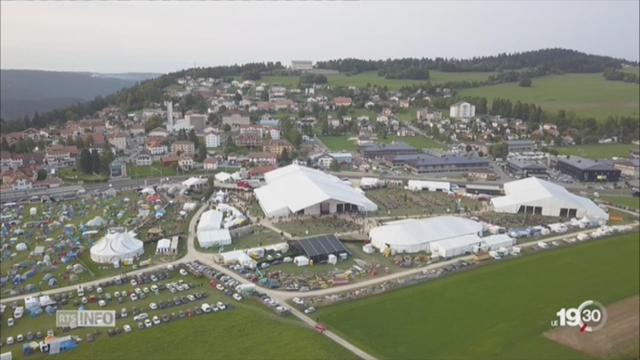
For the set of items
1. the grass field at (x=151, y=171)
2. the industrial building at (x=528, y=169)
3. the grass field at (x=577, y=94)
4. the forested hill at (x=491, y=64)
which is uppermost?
the forested hill at (x=491, y=64)

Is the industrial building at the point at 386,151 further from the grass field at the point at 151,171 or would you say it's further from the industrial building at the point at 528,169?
the grass field at the point at 151,171

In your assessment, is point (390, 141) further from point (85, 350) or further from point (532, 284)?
point (85, 350)

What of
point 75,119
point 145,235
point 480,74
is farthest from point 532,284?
point 480,74

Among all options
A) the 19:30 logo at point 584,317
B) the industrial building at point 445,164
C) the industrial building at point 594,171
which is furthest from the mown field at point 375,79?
the 19:30 logo at point 584,317

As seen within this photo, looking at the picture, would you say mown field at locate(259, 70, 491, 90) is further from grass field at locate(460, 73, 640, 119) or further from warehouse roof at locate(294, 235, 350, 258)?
warehouse roof at locate(294, 235, 350, 258)

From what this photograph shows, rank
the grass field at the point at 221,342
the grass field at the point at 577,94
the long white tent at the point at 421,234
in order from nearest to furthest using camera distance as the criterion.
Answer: the grass field at the point at 221,342 → the long white tent at the point at 421,234 → the grass field at the point at 577,94
